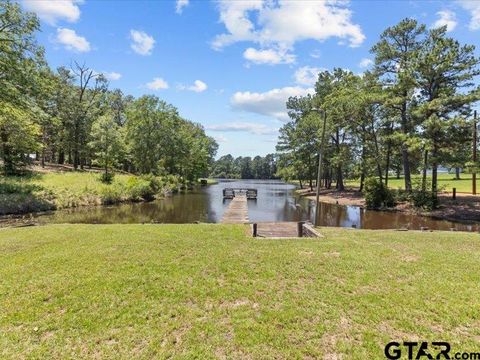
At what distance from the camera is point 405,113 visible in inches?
968

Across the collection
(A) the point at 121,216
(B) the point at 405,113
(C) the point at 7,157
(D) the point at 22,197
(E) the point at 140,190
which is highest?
→ (B) the point at 405,113

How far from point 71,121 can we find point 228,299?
1568 inches

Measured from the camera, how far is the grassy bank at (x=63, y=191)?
61.0 feet

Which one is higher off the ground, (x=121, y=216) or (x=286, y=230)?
(x=286, y=230)

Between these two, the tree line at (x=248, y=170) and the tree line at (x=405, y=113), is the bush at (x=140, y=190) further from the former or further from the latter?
the tree line at (x=248, y=170)

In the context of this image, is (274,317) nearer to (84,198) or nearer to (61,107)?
(84,198)

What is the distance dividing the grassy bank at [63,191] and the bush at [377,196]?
19875 mm

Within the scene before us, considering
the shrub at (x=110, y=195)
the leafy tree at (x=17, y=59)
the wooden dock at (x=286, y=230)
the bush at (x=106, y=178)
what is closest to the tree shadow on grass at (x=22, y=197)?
the shrub at (x=110, y=195)

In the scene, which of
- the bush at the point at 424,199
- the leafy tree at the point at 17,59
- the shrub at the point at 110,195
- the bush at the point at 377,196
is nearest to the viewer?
the leafy tree at the point at 17,59

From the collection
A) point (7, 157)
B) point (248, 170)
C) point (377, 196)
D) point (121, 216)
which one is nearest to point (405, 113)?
point (377, 196)

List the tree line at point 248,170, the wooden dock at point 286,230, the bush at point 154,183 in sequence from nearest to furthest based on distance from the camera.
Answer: the wooden dock at point 286,230 → the bush at point 154,183 → the tree line at point 248,170

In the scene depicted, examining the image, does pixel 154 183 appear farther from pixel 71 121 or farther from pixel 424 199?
pixel 424 199

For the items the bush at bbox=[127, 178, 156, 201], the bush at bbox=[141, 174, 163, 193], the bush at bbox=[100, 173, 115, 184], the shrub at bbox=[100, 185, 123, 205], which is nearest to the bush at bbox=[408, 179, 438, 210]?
the bush at bbox=[127, 178, 156, 201]

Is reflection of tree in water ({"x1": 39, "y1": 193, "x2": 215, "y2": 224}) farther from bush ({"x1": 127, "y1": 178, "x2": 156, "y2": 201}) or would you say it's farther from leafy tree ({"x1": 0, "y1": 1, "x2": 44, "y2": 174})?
leafy tree ({"x1": 0, "y1": 1, "x2": 44, "y2": 174})
